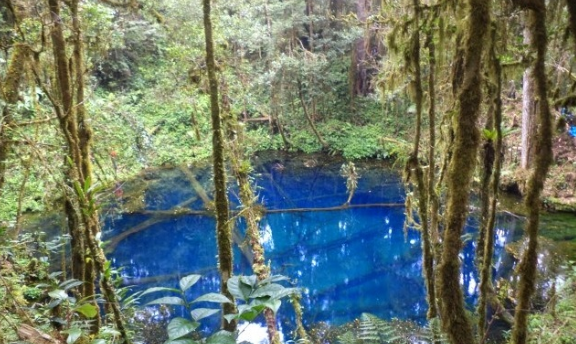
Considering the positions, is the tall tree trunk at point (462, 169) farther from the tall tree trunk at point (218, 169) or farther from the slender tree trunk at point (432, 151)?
the tall tree trunk at point (218, 169)

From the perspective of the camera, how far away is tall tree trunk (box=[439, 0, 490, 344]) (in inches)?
94.2

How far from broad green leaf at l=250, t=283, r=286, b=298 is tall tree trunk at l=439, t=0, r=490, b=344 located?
1.34 m

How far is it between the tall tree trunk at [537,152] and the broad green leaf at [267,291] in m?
1.86

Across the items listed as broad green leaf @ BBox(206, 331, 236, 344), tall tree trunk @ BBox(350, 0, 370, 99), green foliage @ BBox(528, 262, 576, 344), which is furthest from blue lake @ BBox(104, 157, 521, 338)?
tall tree trunk @ BBox(350, 0, 370, 99)

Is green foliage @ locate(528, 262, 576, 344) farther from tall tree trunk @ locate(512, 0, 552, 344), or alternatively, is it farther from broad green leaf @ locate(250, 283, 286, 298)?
broad green leaf @ locate(250, 283, 286, 298)

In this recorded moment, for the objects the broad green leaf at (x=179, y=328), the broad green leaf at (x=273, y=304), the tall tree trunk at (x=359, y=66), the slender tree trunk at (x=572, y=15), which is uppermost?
the tall tree trunk at (x=359, y=66)

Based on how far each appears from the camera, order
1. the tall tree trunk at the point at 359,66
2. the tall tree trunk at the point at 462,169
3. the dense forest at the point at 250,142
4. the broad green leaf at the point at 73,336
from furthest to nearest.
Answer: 1. the tall tree trunk at the point at 359,66
2. the dense forest at the point at 250,142
3. the tall tree trunk at the point at 462,169
4. the broad green leaf at the point at 73,336

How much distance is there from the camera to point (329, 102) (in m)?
20.5

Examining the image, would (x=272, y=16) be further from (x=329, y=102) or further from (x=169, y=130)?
(x=169, y=130)

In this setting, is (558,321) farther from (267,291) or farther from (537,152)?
(267,291)

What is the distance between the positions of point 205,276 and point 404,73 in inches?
279

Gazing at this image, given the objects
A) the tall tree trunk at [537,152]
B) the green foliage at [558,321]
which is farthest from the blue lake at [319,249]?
the tall tree trunk at [537,152]

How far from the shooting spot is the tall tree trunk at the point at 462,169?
239 cm

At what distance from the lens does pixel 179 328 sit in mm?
1604
